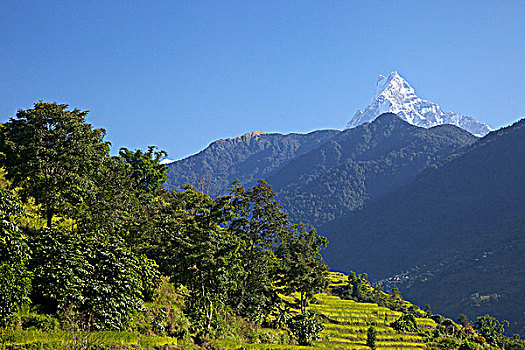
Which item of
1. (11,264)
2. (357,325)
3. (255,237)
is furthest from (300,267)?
(11,264)

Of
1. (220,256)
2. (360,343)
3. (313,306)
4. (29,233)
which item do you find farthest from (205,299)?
(313,306)

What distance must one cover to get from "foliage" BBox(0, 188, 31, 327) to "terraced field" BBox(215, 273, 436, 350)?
1460 inches

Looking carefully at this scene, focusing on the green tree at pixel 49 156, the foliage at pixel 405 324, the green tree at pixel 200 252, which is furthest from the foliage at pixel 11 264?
the foliage at pixel 405 324

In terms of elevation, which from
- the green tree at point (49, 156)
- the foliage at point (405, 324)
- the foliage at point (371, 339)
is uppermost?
the green tree at point (49, 156)

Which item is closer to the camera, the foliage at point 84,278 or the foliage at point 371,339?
the foliage at point 84,278

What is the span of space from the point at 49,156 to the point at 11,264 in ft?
34.5

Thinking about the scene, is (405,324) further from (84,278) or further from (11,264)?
(11,264)

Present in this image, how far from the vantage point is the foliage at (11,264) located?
65.6ft

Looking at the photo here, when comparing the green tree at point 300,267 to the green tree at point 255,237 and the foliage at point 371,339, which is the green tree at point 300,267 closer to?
the green tree at point 255,237

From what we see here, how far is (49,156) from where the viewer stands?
95.8 ft

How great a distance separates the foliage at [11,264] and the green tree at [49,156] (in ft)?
25.7

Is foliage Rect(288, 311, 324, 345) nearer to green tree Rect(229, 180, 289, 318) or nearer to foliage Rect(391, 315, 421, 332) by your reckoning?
green tree Rect(229, 180, 289, 318)

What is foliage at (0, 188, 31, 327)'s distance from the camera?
1999 cm

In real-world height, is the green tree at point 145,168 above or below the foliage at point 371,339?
above
